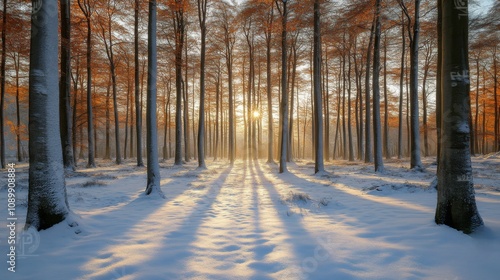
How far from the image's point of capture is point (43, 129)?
11.3 feet

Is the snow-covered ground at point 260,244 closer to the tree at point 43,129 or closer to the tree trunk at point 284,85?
the tree at point 43,129

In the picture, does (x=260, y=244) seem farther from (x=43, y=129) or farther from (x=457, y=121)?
(x=43, y=129)

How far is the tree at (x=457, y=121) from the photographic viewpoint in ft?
10.3

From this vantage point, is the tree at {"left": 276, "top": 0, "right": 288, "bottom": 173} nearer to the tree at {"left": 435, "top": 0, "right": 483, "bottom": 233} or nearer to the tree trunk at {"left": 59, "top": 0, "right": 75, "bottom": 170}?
the tree at {"left": 435, "top": 0, "right": 483, "bottom": 233}

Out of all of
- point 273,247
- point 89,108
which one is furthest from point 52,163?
point 89,108

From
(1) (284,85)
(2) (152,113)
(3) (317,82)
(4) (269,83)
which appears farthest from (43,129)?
(4) (269,83)

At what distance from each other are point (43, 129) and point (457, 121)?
232 inches

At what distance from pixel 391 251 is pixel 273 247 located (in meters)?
1.40

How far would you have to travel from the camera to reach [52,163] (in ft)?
11.5

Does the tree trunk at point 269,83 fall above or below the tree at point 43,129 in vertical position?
above

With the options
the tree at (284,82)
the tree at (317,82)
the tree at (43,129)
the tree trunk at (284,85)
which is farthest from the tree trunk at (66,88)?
the tree at (317,82)

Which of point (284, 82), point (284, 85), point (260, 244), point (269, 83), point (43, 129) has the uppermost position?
point (269, 83)

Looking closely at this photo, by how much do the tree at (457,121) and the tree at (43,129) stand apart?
571 cm

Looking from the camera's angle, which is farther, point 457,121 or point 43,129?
point 43,129
